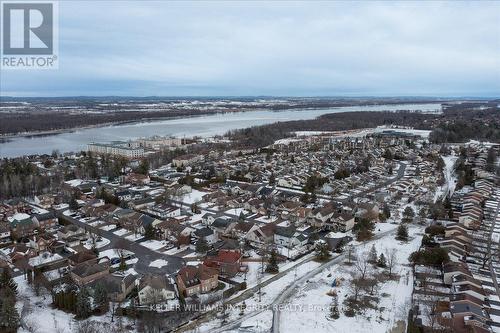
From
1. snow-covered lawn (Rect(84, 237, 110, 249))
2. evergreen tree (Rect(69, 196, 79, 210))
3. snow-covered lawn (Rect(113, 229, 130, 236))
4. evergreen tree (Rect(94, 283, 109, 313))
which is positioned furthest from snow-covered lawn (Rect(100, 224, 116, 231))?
evergreen tree (Rect(94, 283, 109, 313))

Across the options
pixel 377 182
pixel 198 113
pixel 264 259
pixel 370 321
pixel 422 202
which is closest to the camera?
pixel 370 321

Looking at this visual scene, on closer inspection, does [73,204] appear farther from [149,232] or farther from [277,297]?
[277,297]

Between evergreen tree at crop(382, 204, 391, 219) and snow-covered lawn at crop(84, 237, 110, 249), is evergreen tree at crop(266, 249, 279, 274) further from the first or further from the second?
evergreen tree at crop(382, 204, 391, 219)

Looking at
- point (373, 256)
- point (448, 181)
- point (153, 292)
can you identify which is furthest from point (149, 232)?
point (448, 181)

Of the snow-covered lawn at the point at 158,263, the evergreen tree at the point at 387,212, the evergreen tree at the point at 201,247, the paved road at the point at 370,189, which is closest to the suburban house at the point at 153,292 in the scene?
the snow-covered lawn at the point at 158,263

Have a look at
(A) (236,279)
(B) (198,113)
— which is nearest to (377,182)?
(A) (236,279)

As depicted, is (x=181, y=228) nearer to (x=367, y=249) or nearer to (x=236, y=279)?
(x=236, y=279)
